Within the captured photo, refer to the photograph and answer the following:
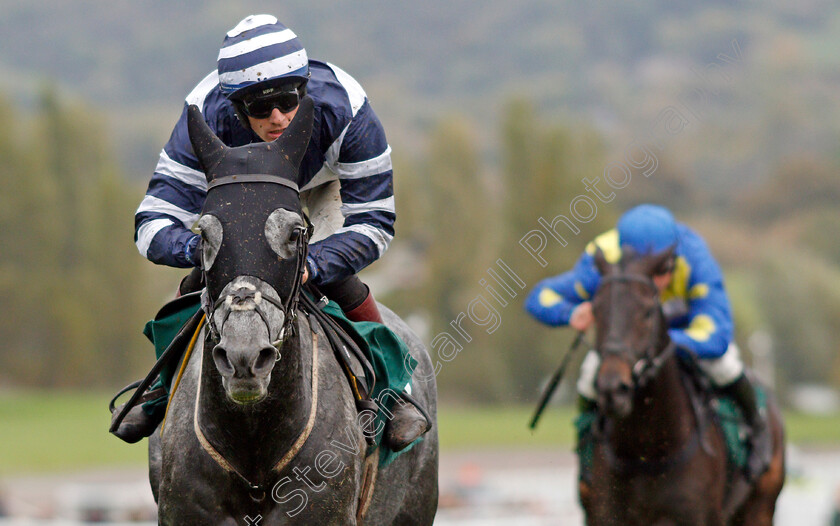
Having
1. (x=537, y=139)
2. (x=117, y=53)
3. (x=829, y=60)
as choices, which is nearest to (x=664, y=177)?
(x=537, y=139)

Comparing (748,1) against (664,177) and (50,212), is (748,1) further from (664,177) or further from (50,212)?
(50,212)

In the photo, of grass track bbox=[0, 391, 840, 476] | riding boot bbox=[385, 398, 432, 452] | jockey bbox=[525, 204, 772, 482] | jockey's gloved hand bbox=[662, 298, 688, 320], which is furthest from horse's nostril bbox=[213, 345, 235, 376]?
grass track bbox=[0, 391, 840, 476]

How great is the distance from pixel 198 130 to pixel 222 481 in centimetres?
121

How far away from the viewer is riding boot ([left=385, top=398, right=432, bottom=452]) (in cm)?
490

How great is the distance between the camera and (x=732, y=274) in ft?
222

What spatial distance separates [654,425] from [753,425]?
38.8 inches

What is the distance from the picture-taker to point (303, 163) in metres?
4.89

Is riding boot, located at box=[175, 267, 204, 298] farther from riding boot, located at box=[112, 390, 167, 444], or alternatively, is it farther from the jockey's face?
the jockey's face

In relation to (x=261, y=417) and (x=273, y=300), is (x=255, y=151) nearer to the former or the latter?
(x=273, y=300)

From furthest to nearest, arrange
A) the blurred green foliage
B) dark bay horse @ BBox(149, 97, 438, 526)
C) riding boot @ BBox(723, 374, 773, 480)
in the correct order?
the blurred green foliage
riding boot @ BBox(723, 374, 773, 480)
dark bay horse @ BBox(149, 97, 438, 526)

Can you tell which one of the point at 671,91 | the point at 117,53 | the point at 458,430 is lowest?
the point at 458,430

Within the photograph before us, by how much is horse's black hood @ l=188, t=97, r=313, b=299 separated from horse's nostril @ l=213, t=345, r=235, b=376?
22 centimetres

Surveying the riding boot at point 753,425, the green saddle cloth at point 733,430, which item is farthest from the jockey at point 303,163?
the riding boot at point 753,425

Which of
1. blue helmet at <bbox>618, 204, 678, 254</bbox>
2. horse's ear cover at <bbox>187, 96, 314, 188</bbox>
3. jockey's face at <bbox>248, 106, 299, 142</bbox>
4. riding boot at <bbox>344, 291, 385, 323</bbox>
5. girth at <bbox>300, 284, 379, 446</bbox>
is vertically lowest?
girth at <bbox>300, 284, 379, 446</bbox>
